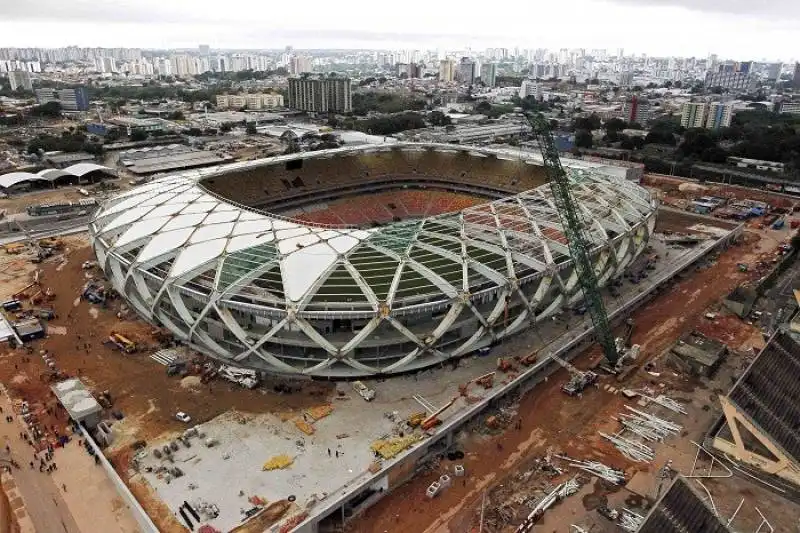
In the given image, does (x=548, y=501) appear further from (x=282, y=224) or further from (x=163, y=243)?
(x=163, y=243)

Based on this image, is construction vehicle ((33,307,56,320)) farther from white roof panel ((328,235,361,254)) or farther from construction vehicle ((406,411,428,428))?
construction vehicle ((406,411,428,428))

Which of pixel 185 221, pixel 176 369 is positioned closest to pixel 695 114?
pixel 185 221

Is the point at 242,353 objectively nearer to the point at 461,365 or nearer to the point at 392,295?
the point at 392,295

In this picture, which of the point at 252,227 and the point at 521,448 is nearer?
the point at 521,448

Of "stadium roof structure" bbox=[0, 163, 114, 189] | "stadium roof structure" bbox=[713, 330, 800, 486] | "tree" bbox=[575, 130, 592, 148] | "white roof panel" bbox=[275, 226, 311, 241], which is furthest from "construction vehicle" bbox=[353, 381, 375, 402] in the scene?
"tree" bbox=[575, 130, 592, 148]

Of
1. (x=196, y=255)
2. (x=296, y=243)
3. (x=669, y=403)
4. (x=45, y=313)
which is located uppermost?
(x=296, y=243)

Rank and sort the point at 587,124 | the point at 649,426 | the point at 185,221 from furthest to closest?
the point at 587,124 < the point at 185,221 < the point at 649,426

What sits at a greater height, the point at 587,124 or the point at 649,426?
the point at 587,124
